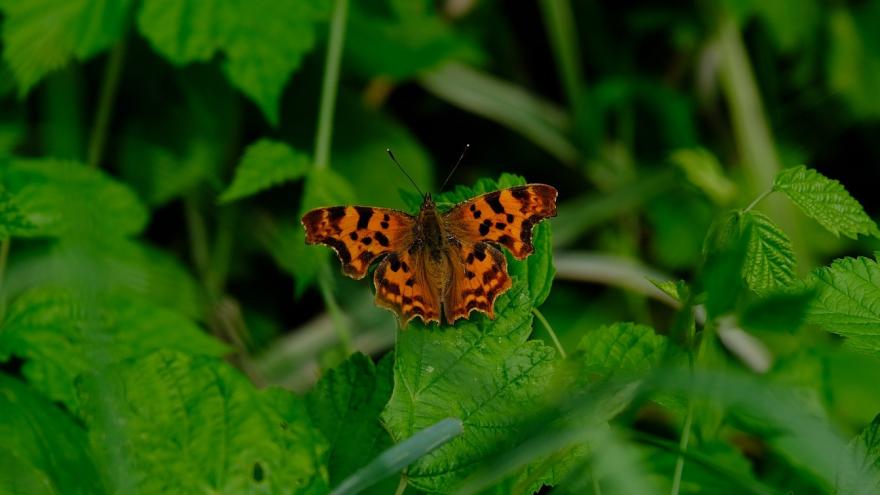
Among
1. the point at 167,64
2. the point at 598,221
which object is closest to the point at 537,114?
the point at 598,221

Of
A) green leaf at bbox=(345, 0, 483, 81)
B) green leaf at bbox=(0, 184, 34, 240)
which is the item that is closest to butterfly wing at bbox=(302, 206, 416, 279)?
green leaf at bbox=(0, 184, 34, 240)

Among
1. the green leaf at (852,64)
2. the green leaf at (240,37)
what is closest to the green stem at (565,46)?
the green leaf at (852,64)

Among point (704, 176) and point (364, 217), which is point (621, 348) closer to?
point (364, 217)

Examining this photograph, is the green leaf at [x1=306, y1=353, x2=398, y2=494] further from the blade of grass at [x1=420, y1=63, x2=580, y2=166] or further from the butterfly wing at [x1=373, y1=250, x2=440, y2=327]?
→ the blade of grass at [x1=420, y1=63, x2=580, y2=166]

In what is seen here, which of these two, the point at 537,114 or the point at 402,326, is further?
the point at 537,114

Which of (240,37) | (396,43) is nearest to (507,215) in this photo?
(240,37)

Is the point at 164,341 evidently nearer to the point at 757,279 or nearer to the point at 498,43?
the point at 757,279
